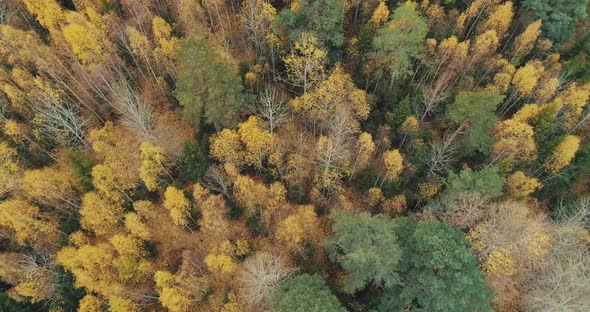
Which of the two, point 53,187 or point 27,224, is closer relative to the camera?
point 27,224

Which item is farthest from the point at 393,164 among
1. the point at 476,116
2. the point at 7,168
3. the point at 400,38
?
the point at 7,168

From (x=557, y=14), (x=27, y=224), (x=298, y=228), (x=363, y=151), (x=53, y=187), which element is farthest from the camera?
(x=557, y=14)

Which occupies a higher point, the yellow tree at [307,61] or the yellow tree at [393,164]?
the yellow tree at [307,61]

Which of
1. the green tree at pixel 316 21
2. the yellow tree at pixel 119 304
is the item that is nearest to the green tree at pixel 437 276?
Result: the green tree at pixel 316 21

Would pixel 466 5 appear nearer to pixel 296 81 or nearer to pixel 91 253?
pixel 296 81

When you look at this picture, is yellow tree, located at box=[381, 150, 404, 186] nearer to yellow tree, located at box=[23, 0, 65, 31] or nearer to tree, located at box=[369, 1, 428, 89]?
tree, located at box=[369, 1, 428, 89]

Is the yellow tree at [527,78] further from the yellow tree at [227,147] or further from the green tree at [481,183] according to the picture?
the yellow tree at [227,147]

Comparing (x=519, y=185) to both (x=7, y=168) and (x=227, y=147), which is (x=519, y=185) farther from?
(x=7, y=168)
